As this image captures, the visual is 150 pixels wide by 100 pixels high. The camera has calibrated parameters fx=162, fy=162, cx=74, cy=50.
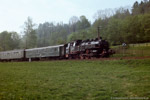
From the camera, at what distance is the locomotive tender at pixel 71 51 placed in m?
25.0

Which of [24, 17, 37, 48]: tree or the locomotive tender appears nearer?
the locomotive tender

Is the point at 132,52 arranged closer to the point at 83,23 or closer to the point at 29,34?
the point at 29,34

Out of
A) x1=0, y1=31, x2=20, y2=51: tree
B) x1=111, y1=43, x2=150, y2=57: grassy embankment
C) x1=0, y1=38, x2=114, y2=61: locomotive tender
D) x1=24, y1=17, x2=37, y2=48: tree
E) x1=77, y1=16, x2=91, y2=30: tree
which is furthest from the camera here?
x1=77, y1=16, x2=91, y2=30: tree

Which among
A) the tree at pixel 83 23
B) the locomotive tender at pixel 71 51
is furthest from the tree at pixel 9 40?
the tree at pixel 83 23

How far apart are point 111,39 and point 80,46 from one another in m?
29.6

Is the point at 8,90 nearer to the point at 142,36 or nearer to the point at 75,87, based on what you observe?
the point at 75,87

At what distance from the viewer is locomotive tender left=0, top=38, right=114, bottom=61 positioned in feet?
82.0

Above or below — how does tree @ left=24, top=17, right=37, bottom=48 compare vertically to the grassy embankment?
above

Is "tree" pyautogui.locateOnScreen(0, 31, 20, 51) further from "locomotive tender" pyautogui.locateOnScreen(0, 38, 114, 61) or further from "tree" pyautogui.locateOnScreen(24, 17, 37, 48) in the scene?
"locomotive tender" pyautogui.locateOnScreen(0, 38, 114, 61)

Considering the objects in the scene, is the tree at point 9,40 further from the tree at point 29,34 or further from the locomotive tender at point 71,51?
the locomotive tender at point 71,51

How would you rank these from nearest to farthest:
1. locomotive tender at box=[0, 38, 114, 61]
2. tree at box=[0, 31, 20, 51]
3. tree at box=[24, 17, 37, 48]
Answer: locomotive tender at box=[0, 38, 114, 61], tree at box=[24, 17, 37, 48], tree at box=[0, 31, 20, 51]

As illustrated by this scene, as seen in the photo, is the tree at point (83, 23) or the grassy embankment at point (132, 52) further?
the tree at point (83, 23)

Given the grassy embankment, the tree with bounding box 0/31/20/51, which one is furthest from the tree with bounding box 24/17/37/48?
the grassy embankment

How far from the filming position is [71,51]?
29719 millimetres
